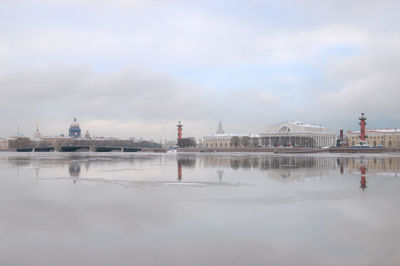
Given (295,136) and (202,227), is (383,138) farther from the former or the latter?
(202,227)

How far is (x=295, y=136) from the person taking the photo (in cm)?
11712

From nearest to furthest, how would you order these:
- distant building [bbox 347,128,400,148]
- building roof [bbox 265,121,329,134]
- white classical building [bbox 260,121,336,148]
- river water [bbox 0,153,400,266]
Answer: river water [bbox 0,153,400,266], distant building [bbox 347,128,400,148], white classical building [bbox 260,121,336,148], building roof [bbox 265,121,329,134]

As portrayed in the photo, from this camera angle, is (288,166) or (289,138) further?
(289,138)

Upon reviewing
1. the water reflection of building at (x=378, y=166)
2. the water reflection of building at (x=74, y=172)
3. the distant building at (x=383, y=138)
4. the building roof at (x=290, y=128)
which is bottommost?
the water reflection of building at (x=378, y=166)

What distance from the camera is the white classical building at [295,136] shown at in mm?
112375

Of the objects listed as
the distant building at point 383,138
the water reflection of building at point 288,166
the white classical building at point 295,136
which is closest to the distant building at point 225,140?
the white classical building at point 295,136

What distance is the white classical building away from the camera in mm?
112375

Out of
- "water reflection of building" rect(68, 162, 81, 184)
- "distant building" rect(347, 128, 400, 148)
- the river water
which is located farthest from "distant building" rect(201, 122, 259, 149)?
the river water

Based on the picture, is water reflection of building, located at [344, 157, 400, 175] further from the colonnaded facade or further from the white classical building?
the white classical building

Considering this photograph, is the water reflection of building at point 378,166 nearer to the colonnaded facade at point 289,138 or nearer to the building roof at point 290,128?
the colonnaded facade at point 289,138

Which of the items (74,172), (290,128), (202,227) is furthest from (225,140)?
(202,227)

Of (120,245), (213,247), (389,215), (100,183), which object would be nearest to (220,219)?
(213,247)

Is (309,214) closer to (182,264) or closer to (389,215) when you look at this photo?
(389,215)

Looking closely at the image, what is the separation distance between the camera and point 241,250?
24.8 ft
